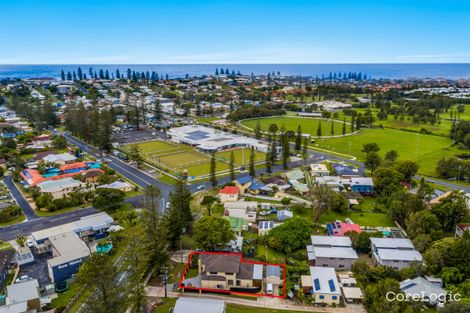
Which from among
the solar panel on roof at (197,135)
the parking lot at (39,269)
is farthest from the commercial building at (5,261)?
the solar panel on roof at (197,135)

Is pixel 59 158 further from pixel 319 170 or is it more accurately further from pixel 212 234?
pixel 319 170

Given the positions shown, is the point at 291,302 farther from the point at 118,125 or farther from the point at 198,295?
the point at 118,125

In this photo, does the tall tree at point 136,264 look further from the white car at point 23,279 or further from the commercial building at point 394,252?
the commercial building at point 394,252

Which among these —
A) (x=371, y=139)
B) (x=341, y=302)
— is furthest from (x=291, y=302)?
(x=371, y=139)

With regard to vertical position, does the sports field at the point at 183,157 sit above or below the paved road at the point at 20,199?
above
